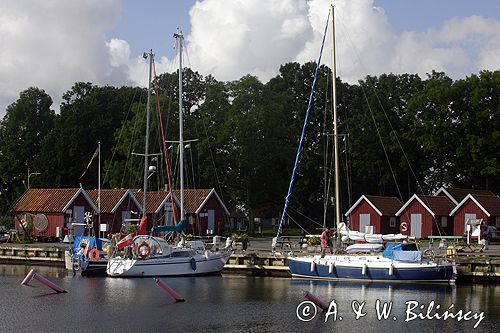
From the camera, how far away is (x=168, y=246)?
49.2 metres

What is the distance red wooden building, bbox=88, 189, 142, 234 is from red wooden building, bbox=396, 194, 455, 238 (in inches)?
986

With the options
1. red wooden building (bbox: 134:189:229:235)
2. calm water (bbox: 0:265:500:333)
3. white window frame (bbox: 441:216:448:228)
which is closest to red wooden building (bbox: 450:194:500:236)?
white window frame (bbox: 441:216:448:228)

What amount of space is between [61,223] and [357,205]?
90.2 feet

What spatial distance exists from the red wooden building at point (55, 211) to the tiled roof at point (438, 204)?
98.1 feet

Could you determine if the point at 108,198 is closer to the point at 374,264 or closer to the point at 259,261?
the point at 259,261

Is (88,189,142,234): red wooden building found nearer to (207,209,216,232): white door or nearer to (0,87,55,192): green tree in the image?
(207,209,216,232): white door

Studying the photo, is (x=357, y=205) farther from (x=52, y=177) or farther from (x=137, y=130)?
(x=52, y=177)

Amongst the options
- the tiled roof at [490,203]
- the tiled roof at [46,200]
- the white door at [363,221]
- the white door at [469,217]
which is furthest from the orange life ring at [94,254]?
the tiled roof at [490,203]

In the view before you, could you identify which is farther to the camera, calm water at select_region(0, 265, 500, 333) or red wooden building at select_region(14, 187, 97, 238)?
red wooden building at select_region(14, 187, 97, 238)

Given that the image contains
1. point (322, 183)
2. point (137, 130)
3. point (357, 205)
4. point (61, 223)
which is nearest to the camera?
point (61, 223)

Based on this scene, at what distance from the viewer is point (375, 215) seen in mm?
76812

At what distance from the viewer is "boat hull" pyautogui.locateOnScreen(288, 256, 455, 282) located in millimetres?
43281

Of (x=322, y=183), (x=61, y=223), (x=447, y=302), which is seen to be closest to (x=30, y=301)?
(x=447, y=302)

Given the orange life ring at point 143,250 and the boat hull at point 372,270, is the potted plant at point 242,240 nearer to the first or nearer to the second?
the boat hull at point 372,270
